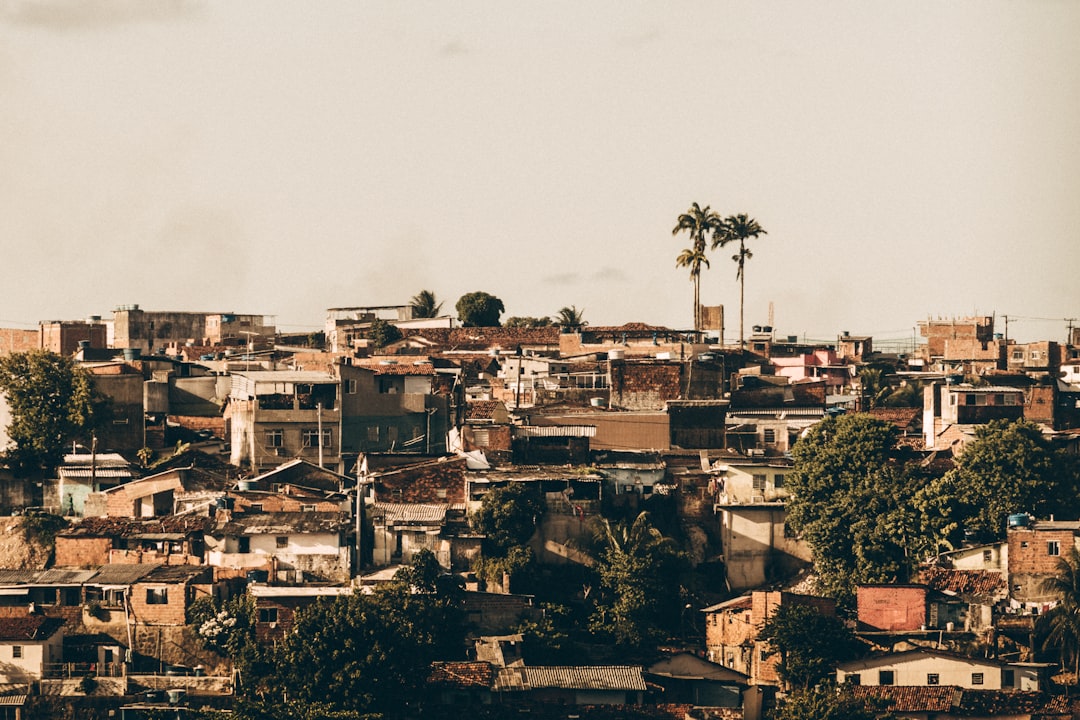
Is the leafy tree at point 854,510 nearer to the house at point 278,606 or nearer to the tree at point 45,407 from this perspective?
the house at point 278,606

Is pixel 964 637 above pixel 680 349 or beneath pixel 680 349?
beneath

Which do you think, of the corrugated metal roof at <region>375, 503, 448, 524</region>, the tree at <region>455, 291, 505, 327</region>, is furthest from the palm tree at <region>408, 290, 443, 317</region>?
the corrugated metal roof at <region>375, 503, 448, 524</region>

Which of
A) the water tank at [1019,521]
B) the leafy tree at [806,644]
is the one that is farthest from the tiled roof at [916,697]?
the water tank at [1019,521]

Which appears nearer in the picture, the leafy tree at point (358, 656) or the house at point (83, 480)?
the leafy tree at point (358, 656)

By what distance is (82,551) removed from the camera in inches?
1914

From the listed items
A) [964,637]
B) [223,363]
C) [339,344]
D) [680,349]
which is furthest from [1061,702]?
[339,344]

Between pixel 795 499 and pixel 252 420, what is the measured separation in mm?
14963

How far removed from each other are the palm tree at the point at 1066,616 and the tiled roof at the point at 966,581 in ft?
4.53

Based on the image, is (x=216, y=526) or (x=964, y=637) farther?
(x=216, y=526)

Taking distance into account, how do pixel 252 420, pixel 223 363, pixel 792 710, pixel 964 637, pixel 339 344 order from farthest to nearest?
pixel 339 344 → pixel 223 363 → pixel 252 420 → pixel 964 637 → pixel 792 710

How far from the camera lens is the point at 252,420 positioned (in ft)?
178

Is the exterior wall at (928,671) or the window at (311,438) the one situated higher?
the window at (311,438)

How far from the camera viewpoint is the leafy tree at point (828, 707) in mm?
41406

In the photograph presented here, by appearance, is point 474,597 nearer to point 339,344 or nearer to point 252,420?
point 252,420
